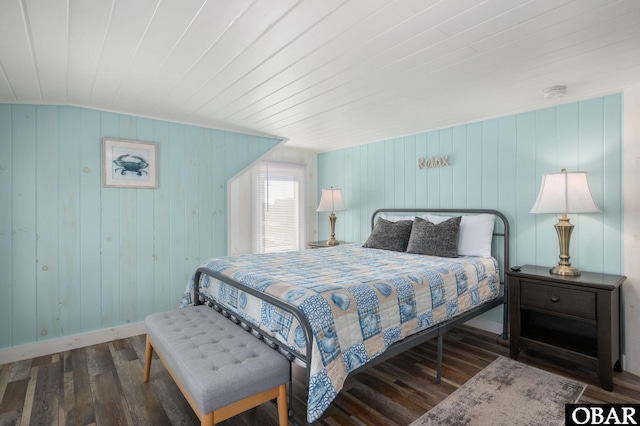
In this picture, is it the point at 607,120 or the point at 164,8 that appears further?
the point at 607,120

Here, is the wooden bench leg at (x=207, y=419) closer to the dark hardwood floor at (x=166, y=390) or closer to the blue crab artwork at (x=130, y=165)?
the dark hardwood floor at (x=166, y=390)

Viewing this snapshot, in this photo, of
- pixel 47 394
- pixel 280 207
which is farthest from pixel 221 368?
pixel 280 207

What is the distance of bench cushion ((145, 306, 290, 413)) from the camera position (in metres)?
1.56

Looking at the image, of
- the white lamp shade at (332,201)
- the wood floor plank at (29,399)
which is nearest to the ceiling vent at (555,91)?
the white lamp shade at (332,201)

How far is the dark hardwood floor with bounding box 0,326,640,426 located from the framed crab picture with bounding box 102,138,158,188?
1.59 m

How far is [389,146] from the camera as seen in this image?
4.41 meters

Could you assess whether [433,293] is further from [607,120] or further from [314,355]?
[607,120]

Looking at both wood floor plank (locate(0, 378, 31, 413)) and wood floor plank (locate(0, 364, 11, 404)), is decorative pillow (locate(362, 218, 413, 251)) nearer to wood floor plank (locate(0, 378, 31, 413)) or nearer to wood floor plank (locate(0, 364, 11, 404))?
wood floor plank (locate(0, 378, 31, 413))

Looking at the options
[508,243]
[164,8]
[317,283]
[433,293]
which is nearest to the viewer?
[164,8]

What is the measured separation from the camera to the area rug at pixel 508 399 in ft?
6.55

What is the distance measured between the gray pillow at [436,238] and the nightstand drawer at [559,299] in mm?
667

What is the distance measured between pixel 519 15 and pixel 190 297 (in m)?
3.02

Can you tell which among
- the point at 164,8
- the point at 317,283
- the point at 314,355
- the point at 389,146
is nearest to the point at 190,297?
the point at 317,283

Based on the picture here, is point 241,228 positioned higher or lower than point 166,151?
lower
